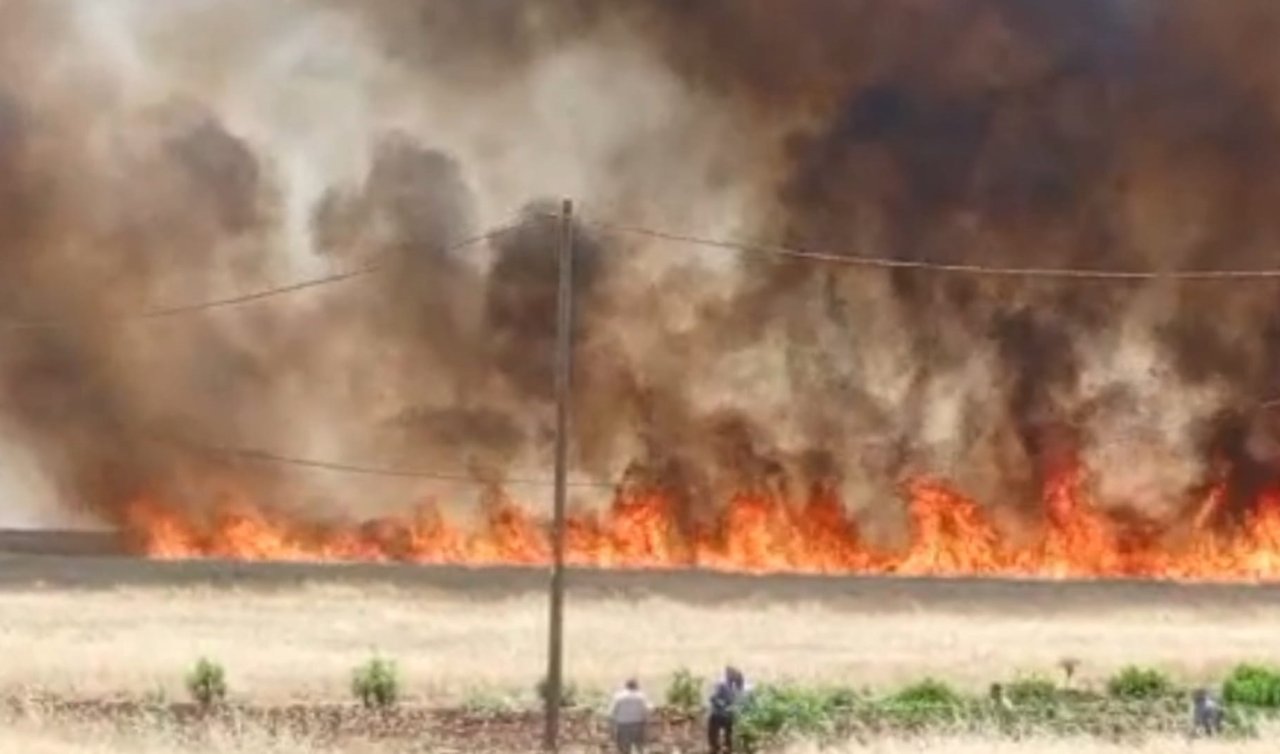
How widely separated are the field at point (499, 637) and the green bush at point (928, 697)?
150 cm

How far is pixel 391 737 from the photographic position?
30266 millimetres

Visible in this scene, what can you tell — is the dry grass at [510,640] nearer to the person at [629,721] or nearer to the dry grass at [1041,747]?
the person at [629,721]

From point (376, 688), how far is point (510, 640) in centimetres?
1112

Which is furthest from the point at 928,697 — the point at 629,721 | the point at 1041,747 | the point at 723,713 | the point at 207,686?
the point at 207,686

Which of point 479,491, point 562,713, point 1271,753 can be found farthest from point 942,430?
point 1271,753

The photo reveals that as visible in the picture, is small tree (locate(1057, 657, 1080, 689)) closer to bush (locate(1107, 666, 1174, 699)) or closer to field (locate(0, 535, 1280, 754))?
field (locate(0, 535, 1280, 754))

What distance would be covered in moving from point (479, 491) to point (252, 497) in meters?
7.46

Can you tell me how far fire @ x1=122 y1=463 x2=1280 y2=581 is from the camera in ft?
199

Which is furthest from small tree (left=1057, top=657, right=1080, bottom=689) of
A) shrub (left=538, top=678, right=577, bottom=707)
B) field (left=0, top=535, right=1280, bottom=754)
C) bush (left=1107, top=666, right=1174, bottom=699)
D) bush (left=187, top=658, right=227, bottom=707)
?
bush (left=187, top=658, right=227, bottom=707)

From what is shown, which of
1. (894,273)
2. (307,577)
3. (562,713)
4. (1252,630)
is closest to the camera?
(562,713)

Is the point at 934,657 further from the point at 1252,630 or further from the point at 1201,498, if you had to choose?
the point at 1201,498

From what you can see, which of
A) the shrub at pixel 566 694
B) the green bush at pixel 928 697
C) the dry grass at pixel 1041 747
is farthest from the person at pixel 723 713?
the shrub at pixel 566 694

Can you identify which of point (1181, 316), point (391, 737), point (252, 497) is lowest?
point (391, 737)

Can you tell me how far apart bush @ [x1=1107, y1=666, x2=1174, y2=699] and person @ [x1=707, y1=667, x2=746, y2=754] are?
830 centimetres
